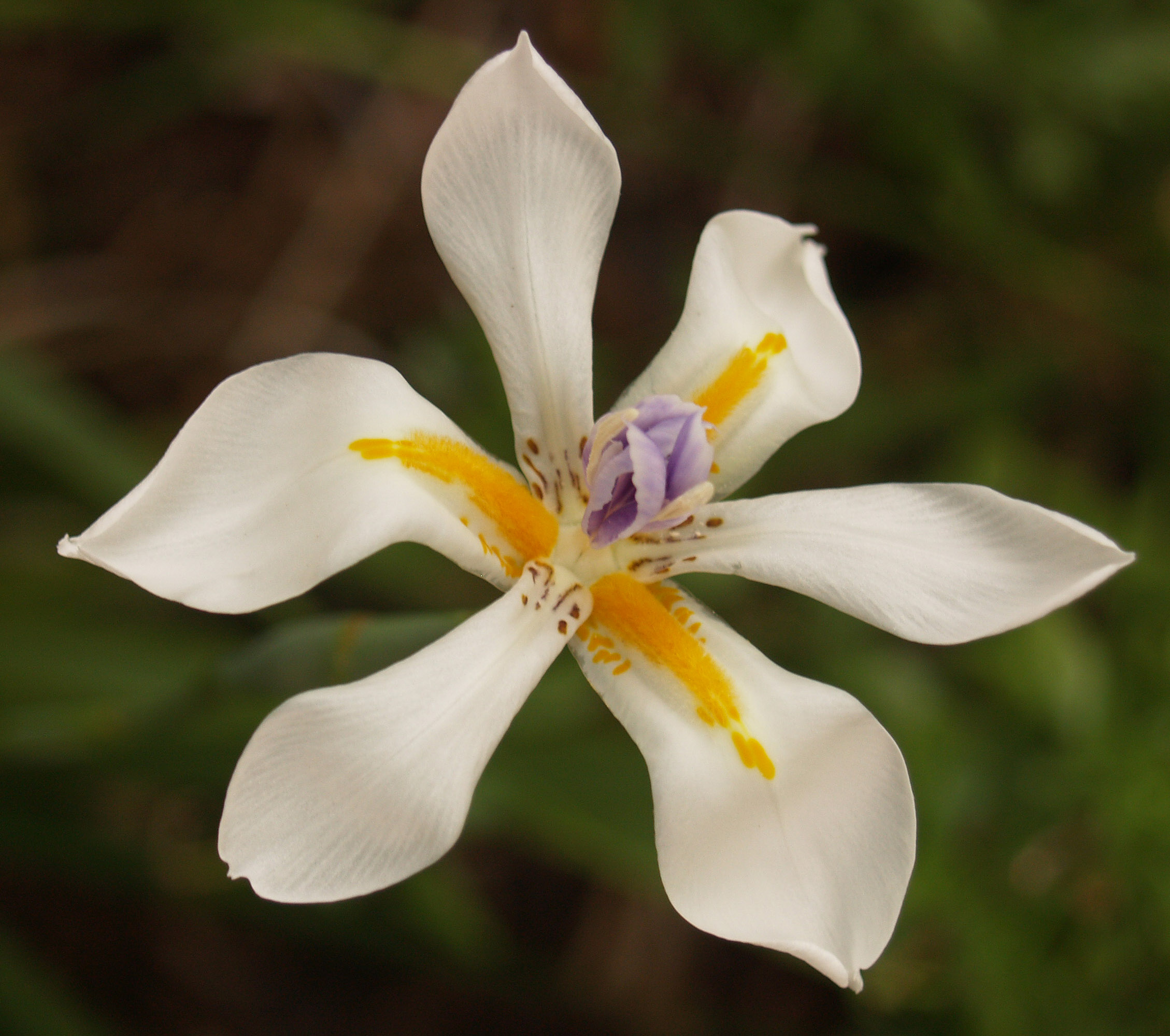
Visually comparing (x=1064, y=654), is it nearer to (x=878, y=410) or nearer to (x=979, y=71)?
(x=878, y=410)

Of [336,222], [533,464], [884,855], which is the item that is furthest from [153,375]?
[884,855]

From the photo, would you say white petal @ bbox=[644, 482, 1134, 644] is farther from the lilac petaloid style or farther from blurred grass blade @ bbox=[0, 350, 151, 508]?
blurred grass blade @ bbox=[0, 350, 151, 508]

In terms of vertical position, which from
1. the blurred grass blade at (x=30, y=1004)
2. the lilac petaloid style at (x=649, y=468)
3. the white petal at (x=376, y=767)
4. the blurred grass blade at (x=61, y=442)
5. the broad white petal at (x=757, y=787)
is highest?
the lilac petaloid style at (x=649, y=468)

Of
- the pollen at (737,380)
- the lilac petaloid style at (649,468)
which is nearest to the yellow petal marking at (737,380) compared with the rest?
the pollen at (737,380)

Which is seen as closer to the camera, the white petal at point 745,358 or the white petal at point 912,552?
the white petal at point 912,552

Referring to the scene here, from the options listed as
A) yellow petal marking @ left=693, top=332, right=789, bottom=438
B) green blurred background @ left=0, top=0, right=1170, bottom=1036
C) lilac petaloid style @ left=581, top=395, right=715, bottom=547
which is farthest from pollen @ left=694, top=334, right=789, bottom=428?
green blurred background @ left=0, top=0, right=1170, bottom=1036

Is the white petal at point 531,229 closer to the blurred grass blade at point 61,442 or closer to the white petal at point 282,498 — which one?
the white petal at point 282,498
